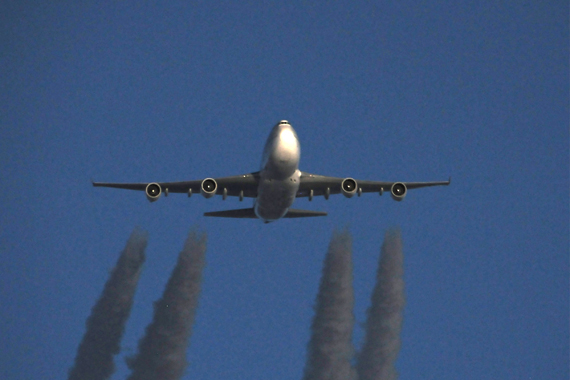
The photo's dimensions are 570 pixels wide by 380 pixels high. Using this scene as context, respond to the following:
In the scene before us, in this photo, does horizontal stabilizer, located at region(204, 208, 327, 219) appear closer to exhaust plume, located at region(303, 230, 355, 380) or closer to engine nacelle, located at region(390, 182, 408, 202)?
engine nacelle, located at region(390, 182, 408, 202)

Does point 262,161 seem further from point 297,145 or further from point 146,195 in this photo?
point 146,195

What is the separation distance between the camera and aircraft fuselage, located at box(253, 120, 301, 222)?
7500 cm

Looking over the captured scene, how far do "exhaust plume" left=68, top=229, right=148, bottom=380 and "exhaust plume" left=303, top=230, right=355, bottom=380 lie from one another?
17.6m

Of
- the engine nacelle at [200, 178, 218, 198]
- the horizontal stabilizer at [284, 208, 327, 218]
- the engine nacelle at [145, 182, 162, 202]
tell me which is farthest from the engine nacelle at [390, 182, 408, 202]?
the engine nacelle at [145, 182, 162, 202]

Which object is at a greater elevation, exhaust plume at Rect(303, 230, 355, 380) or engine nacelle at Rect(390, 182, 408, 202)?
engine nacelle at Rect(390, 182, 408, 202)

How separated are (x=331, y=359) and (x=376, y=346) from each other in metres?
4.87

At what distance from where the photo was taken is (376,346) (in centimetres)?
9356

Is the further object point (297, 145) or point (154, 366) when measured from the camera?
point (154, 366)

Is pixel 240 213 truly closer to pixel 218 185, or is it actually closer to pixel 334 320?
pixel 218 185

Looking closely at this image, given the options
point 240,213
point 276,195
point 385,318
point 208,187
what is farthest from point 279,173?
point 385,318

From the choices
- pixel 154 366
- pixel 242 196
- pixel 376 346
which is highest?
pixel 242 196

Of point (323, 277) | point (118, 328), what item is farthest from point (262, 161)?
point (118, 328)

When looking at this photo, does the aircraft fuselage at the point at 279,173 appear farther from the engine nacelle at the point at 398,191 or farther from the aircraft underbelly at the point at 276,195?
the engine nacelle at the point at 398,191

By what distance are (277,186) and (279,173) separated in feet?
6.03
